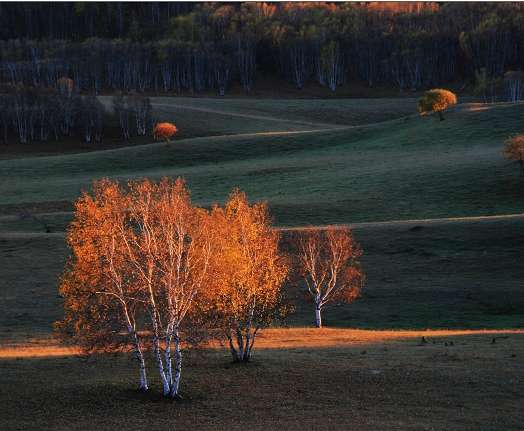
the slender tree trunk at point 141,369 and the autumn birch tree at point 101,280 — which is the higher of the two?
the autumn birch tree at point 101,280

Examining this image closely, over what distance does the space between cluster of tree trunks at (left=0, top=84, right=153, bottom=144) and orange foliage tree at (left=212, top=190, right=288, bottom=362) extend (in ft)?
405

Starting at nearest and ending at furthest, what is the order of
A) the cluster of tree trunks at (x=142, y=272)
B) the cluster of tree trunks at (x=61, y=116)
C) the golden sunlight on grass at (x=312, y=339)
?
the cluster of tree trunks at (x=142, y=272) → the golden sunlight on grass at (x=312, y=339) → the cluster of tree trunks at (x=61, y=116)

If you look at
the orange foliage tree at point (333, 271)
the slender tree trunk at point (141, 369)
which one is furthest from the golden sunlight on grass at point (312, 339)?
the slender tree trunk at point (141, 369)

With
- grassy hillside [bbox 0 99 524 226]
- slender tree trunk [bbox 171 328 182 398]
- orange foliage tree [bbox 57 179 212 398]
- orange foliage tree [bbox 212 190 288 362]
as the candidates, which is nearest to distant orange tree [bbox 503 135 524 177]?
grassy hillside [bbox 0 99 524 226]

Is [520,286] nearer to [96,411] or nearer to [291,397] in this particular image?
[291,397]

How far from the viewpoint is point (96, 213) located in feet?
104

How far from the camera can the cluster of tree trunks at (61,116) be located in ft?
524

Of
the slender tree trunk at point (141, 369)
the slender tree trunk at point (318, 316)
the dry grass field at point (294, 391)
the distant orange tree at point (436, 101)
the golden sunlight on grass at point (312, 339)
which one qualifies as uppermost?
the distant orange tree at point (436, 101)

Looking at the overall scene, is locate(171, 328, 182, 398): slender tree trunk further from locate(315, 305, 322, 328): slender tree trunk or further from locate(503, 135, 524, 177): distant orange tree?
locate(503, 135, 524, 177): distant orange tree

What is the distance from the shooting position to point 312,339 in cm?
4725

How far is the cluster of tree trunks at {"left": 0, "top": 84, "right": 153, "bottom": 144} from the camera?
160 metres

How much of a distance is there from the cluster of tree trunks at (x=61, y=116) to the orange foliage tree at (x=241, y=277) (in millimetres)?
123383

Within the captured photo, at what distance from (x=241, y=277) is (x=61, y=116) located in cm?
13374

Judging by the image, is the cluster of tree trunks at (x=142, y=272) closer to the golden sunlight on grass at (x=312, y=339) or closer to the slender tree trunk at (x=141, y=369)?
the slender tree trunk at (x=141, y=369)
